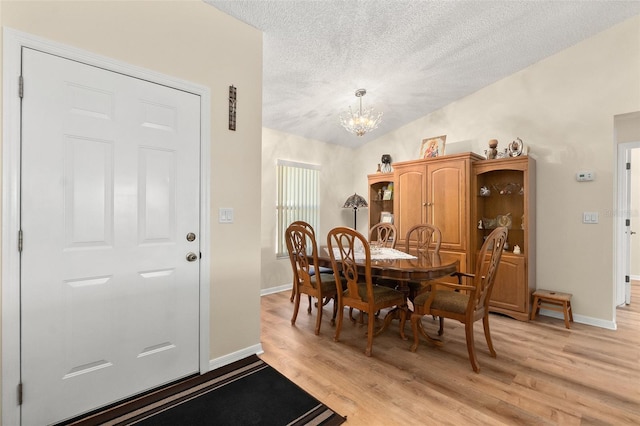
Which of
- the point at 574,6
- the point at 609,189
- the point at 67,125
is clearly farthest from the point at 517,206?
the point at 67,125

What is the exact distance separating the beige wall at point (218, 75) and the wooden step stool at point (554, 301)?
300 centimetres

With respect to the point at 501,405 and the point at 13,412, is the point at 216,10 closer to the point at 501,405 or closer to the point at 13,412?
the point at 13,412

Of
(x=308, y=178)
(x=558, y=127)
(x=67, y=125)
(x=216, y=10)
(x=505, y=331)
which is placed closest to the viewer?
(x=67, y=125)

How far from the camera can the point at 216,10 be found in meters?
2.20

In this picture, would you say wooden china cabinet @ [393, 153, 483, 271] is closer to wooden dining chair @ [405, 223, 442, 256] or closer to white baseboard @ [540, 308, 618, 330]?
wooden dining chair @ [405, 223, 442, 256]

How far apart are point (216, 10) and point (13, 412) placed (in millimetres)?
2681

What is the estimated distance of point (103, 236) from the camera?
5.75 feet

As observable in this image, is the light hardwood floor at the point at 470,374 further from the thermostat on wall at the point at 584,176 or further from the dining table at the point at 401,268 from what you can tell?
the thermostat on wall at the point at 584,176

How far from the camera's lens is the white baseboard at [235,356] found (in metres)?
2.20

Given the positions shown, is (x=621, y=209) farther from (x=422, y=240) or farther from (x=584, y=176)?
(x=422, y=240)

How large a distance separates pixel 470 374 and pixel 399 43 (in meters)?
2.82

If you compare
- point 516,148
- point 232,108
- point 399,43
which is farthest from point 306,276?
point 516,148

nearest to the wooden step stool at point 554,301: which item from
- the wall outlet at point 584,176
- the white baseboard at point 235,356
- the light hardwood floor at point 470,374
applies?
the light hardwood floor at point 470,374

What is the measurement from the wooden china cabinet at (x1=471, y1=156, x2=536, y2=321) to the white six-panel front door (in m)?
3.24
